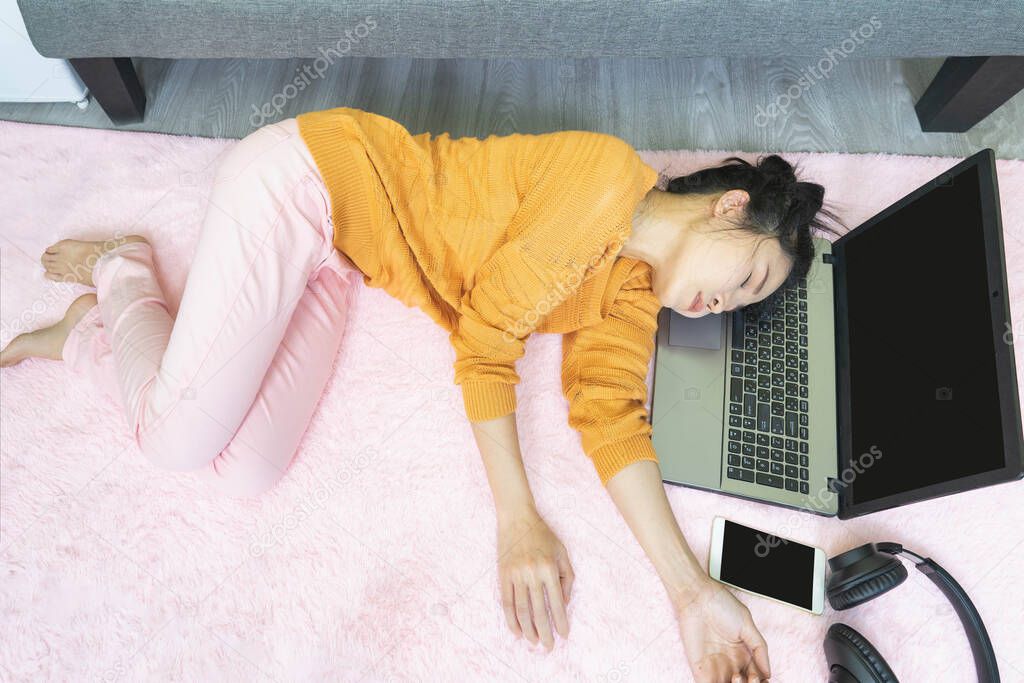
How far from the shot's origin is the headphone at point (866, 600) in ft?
2.60

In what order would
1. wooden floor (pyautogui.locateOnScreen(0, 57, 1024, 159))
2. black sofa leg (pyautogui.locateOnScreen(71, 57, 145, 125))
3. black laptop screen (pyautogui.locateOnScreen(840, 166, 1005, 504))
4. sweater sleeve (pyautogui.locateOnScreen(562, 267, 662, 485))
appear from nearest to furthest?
black laptop screen (pyautogui.locateOnScreen(840, 166, 1005, 504)) → sweater sleeve (pyautogui.locateOnScreen(562, 267, 662, 485)) → black sofa leg (pyautogui.locateOnScreen(71, 57, 145, 125)) → wooden floor (pyautogui.locateOnScreen(0, 57, 1024, 159))

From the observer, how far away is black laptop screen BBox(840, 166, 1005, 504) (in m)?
0.71

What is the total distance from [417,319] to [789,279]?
0.62 metres

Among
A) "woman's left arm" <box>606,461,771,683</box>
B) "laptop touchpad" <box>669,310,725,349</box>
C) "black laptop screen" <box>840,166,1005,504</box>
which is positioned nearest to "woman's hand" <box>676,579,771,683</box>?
"woman's left arm" <box>606,461,771,683</box>

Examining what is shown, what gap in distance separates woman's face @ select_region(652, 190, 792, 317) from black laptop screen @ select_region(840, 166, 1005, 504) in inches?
6.7

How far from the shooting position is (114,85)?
124 centimetres

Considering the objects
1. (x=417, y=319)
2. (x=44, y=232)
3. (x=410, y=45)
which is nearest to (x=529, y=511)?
(x=417, y=319)

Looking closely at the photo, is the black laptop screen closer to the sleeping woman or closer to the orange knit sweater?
the sleeping woman

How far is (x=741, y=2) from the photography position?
1.01 m

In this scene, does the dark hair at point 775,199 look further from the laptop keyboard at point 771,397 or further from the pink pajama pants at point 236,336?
the pink pajama pants at point 236,336

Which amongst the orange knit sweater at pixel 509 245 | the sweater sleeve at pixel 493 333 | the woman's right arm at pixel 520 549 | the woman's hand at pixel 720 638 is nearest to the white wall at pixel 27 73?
the orange knit sweater at pixel 509 245

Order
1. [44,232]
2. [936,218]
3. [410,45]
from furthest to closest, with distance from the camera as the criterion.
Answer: [44,232]
[410,45]
[936,218]

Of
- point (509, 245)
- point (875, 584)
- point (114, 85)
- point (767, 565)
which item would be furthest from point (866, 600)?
point (114, 85)

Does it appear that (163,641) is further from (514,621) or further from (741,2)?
(741,2)
